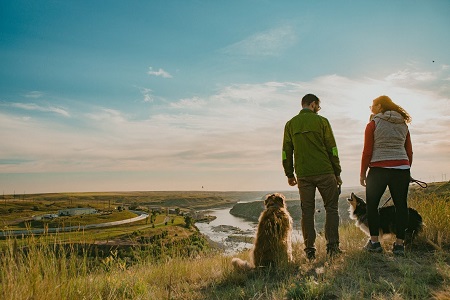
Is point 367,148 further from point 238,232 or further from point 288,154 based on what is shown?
point 238,232

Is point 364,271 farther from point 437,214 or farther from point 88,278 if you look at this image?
point 88,278

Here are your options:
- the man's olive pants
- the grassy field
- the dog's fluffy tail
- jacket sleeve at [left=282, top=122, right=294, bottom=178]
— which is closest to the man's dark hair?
jacket sleeve at [left=282, top=122, right=294, bottom=178]

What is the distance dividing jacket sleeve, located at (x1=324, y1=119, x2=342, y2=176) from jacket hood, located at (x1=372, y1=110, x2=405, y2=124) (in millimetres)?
780

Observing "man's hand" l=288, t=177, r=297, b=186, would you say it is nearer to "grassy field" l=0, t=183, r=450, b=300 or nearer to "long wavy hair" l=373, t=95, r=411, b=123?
"grassy field" l=0, t=183, r=450, b=300

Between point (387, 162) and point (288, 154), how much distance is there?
150cm

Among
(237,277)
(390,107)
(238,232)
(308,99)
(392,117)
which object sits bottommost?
(238,232)

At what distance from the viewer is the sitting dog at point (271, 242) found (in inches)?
198

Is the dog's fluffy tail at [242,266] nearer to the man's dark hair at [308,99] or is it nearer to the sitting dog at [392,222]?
the sitting dog at [392,222]

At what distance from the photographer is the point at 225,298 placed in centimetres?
391

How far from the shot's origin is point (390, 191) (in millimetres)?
5297

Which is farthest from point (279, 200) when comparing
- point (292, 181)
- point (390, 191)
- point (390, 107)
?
point (390, 107)

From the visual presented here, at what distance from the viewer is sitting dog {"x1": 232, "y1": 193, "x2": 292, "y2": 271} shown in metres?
5.03

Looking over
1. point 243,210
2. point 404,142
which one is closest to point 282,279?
point 404,142

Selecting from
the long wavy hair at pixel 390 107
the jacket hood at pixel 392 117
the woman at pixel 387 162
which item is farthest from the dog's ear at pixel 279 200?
the long wavy hair at pixel 390 107
